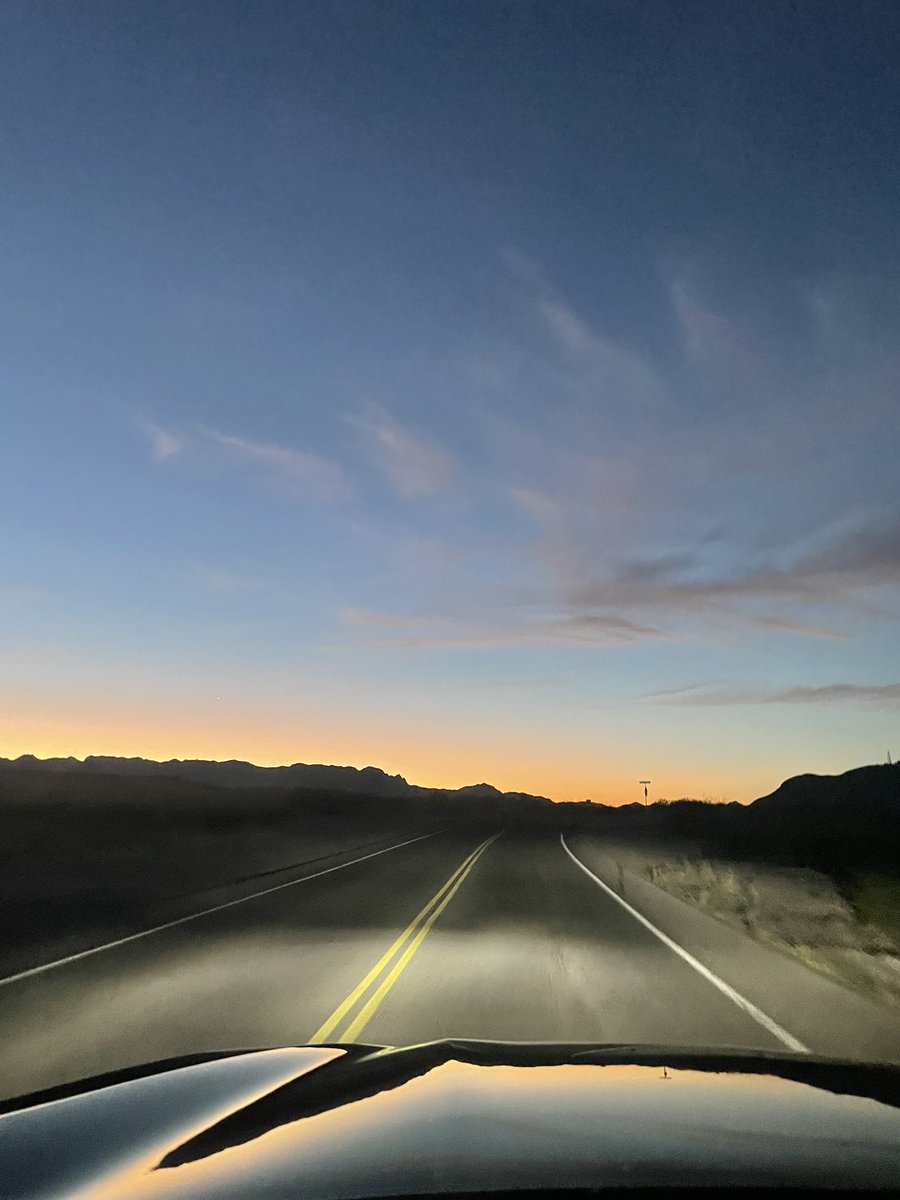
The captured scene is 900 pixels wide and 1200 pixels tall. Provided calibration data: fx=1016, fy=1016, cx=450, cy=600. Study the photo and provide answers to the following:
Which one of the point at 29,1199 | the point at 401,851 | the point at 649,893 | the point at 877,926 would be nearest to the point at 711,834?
the point at 401,851

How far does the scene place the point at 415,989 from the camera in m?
10.3

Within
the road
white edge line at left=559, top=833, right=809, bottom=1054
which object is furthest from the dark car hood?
the road

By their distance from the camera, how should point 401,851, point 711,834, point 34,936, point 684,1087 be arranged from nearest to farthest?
point 684,1087 < point 34,936 < point 401,851 < point 711,834

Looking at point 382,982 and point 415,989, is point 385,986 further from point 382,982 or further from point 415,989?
point 415,989

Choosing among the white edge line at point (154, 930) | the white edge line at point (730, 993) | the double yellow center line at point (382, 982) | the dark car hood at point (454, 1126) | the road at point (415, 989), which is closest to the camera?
the dark car hood at point (454, 1126)

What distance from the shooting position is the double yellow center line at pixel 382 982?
8.40 metres

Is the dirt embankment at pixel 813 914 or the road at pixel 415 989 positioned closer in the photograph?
the road at pixel 415 989

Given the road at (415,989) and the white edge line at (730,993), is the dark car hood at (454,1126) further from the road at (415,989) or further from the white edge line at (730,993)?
the road at (415,989)

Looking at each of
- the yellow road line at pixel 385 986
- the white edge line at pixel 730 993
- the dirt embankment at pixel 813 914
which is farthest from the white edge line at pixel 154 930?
the dirt embankment at pixel 813 914

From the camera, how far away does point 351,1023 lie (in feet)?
28.7

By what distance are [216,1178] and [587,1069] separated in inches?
89.4

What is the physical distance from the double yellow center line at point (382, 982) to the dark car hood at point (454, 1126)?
3.10 m

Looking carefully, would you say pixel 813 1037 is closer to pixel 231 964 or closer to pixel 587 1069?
pixel 587 1069

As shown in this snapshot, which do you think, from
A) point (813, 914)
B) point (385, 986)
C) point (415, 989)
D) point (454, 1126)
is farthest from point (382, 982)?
point (813, 914)
